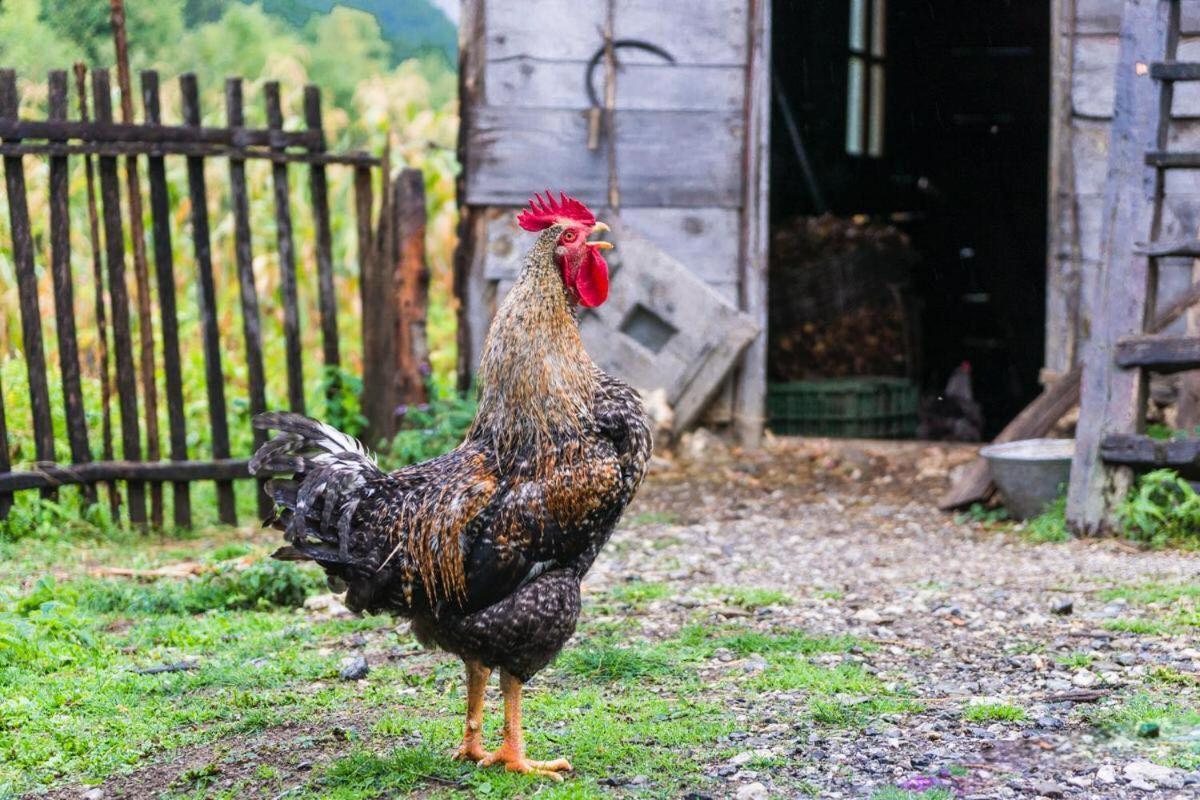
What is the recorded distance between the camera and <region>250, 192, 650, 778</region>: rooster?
393cm

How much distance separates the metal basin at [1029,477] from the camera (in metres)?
7.42

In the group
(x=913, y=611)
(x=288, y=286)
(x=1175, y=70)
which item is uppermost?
(x=1175, y=70)

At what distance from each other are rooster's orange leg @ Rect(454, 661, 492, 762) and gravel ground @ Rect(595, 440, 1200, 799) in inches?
29.6

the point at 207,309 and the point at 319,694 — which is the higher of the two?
the point at 207,309

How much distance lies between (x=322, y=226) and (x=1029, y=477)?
14.5ft

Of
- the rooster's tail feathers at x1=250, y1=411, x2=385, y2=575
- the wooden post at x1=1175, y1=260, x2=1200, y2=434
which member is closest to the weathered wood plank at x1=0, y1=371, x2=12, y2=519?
the rooster's tail feathers at x1=250, y1=411, x2=385, y2=575

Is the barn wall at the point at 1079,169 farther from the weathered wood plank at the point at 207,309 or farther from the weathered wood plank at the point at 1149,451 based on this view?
the weathered wood plank at the point at 207,309

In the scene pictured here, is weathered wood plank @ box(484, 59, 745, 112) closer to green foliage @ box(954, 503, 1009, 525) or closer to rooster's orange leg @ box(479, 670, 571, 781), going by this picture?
green foliage @ box(954, 503, 1009, 525)

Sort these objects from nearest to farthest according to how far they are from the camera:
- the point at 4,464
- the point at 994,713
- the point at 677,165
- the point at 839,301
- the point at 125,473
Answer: the point at 994,713, the point at 4,464, the point at 125,473, the point at 677,165, the point at 839,301

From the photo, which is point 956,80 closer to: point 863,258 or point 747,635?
point 863,258

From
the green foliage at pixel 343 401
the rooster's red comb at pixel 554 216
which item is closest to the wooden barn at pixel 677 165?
the green foliage at pixel 343 401

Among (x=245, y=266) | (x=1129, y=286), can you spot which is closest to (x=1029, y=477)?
(x=1129, y=286)

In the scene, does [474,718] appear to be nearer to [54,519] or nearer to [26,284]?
[54,519]

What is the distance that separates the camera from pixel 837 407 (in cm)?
1096
